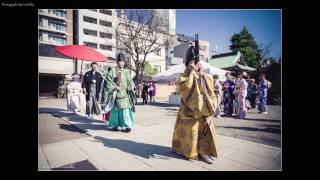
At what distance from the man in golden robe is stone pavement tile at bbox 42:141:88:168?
1.79m

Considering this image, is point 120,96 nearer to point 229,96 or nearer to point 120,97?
point 120,97

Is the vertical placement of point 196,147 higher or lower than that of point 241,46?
lower

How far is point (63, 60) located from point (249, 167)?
2541 cm

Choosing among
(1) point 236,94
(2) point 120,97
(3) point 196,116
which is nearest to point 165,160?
(3) point 196,116

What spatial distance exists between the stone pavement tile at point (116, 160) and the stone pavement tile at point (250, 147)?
78.6 inches

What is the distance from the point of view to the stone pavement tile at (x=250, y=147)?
144 inches

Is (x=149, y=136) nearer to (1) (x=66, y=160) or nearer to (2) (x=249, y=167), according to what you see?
(1) (x=66, y=160)

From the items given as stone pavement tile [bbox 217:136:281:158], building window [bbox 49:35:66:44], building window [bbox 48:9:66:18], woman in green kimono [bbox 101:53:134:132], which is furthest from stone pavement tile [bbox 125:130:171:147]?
building window [bbox 48:9:66:18]

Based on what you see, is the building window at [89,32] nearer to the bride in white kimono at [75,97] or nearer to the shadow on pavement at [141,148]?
the bride in white kimono at [75,97]

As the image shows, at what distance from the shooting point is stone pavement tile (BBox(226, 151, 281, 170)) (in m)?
3.11

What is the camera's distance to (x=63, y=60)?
79.3ft

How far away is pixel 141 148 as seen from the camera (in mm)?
3824
